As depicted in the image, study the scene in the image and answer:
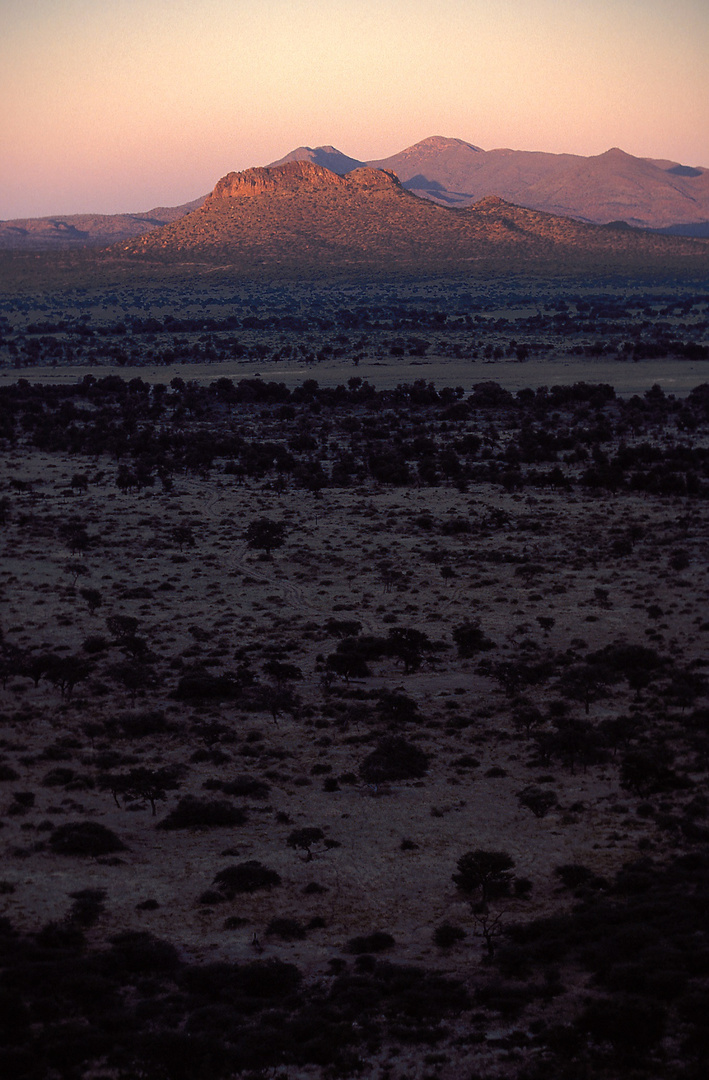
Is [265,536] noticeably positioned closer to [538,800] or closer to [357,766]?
[357,766]

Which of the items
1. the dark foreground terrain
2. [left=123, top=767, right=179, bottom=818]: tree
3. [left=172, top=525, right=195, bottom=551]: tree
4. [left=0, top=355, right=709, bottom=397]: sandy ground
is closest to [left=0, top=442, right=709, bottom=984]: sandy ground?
the dark foreground terrain

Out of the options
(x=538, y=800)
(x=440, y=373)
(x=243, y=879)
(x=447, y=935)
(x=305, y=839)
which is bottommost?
(x=243, y=879)

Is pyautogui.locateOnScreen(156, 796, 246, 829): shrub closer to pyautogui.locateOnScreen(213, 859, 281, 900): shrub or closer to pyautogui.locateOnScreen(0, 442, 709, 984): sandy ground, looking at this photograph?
pyautogui.locateOnScreen(0, 442, 709, 984): sandy ground

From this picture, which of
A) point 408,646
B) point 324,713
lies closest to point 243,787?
point 324,713

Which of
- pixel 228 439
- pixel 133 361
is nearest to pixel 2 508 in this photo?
pixel 228 439

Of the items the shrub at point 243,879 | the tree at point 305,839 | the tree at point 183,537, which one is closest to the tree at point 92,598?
the tree at point 183,537
